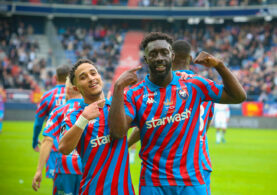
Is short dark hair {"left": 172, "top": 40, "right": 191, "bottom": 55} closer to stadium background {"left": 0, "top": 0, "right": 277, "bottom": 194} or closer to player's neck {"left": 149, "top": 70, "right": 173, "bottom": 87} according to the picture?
player's neck {"left": 149, "top": 70, "right": 173, "bottom": 87}

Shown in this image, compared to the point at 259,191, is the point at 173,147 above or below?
above

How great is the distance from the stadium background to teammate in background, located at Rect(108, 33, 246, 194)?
2199 cm

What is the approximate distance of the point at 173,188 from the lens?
3584mm

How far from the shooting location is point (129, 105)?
3668 mm

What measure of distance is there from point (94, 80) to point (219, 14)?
3526 centimetres

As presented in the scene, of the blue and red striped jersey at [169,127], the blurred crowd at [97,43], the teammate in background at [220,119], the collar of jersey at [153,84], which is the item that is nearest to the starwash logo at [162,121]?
the blue and red striped jersey at [169,127]

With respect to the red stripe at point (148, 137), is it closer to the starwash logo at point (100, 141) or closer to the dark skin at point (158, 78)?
the dark skin at point (158, 78)

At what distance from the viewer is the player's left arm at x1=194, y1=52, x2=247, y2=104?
3.49m

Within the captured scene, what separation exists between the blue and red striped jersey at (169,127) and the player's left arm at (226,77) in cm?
11

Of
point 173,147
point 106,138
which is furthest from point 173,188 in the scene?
point 106,138

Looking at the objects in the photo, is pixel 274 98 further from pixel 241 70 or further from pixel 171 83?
pixel 171 83

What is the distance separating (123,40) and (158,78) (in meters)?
36.8

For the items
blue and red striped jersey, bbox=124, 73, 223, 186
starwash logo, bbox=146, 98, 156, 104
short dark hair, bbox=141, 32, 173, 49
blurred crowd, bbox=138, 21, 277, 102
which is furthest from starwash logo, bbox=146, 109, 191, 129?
blurred crowd, bbox=138, 21, 277, 102

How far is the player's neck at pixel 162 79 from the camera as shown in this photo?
368 cm
